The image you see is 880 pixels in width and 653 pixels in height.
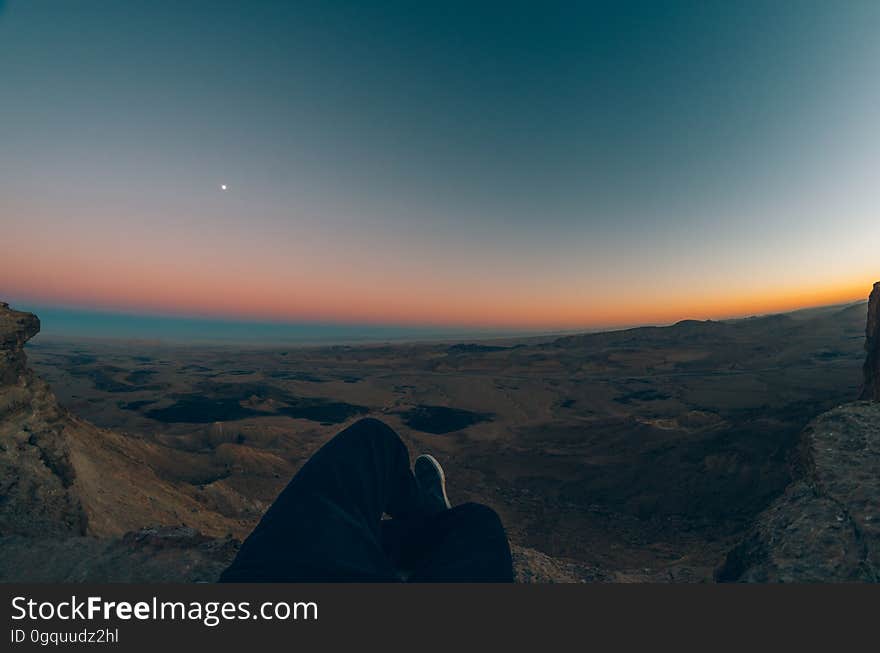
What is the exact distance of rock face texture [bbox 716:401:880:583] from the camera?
273 cm

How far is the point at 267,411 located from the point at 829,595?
28.9 m

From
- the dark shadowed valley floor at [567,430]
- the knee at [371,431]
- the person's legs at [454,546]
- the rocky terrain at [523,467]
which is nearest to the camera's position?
the person's legs at [454,546]

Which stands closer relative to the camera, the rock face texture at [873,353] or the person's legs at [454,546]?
the person's legs at [454,546]

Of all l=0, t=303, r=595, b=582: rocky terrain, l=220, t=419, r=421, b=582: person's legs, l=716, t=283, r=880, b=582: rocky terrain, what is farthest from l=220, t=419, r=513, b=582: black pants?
l=716, t=283, r=880, b=582: rocky terrain

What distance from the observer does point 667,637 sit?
Result: 1.99 m

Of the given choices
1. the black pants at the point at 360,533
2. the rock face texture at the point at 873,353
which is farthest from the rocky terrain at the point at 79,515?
the rock face texture at the point at 873,353

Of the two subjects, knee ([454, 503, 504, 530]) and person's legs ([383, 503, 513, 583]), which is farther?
knee ([454, 503, 504, 530])

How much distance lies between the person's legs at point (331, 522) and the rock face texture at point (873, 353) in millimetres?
11930

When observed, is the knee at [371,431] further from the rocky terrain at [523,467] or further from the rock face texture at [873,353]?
the rock face texture at [873,353]

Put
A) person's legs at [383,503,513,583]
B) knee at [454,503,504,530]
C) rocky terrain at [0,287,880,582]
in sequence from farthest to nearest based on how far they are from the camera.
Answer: rocky terrain at [0,287,880,582], knee at [454,503,504,530], person's legs at [383,503,513,583]

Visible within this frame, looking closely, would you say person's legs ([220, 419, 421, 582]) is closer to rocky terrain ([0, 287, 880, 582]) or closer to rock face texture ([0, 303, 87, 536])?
rocky terrain ([0, 287, 880, 582])

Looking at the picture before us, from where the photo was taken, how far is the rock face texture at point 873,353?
29.6ft

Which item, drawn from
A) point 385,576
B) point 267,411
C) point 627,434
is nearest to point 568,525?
point 627,434

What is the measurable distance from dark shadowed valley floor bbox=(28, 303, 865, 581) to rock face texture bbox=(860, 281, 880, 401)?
119 inches
